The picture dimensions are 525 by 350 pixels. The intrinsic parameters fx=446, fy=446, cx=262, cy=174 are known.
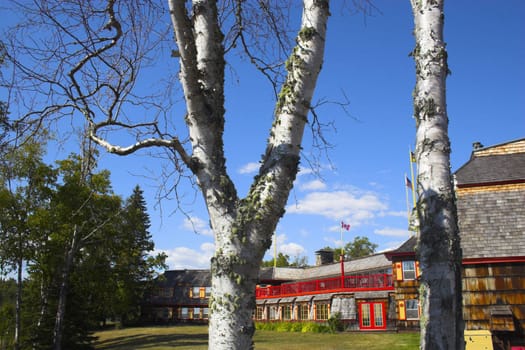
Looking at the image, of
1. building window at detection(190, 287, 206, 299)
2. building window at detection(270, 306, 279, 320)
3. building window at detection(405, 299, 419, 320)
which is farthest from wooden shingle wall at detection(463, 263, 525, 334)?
building window at detection(190, 287, 206, 299)

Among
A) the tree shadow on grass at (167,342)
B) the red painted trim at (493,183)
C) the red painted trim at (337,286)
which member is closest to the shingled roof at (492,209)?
the red painted trim at (493,183)

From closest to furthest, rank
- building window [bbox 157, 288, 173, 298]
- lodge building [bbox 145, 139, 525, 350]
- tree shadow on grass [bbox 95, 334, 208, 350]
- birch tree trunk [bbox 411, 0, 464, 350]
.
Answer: birch tree trunk [bbox 411, 0, 464, 350]
lodge building [bbox 145, 139, 525, 350]
tree shadow on grass [bbox 95, 334, 208, 350]
building window [bbox 157, 288, 173, 298]

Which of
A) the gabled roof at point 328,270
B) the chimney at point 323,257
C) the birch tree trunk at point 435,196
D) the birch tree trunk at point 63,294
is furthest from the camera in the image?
the chimney at point 323,257

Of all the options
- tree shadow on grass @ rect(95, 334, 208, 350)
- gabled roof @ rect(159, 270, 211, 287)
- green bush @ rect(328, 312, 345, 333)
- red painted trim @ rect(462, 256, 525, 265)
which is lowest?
tree shadow on grass @ rect(95, 334, 208, 350)

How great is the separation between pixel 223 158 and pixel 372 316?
85.3 ft

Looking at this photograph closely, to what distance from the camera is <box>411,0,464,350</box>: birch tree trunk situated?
350 cm

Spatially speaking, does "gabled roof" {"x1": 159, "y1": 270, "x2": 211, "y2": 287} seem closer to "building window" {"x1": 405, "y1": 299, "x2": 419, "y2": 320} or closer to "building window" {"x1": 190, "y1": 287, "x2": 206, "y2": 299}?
"building window" {"x1": 190, "y1": 287, "x2": 206, "y2": 299}

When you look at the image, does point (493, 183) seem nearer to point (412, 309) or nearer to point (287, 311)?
point (412, 309)

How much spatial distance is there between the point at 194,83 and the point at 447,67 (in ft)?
7.83

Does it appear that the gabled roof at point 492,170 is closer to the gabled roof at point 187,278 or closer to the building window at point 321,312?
the building window at point 321,312

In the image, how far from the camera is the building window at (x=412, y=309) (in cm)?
2447

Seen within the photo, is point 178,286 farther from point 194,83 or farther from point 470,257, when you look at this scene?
point 194,83

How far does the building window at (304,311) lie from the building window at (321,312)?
108 cm

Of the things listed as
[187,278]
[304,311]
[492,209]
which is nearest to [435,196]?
[492,209]
